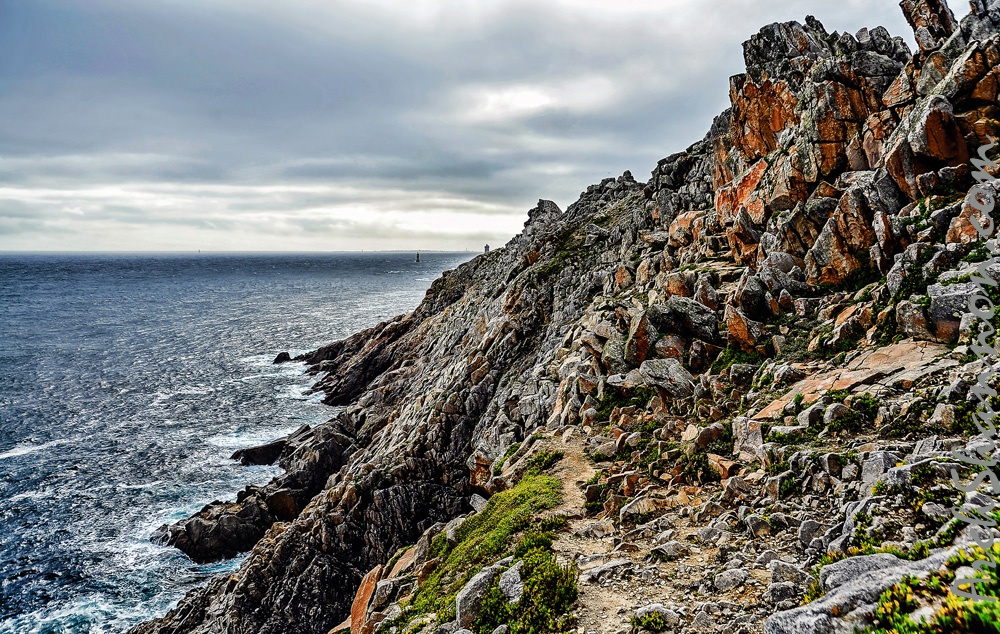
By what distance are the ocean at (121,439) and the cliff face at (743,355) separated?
5.20 meters

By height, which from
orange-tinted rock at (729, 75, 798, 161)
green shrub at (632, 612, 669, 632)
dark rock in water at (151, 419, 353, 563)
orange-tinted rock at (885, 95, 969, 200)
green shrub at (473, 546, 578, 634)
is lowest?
dark rock in water at (151, 419, 353, 563)

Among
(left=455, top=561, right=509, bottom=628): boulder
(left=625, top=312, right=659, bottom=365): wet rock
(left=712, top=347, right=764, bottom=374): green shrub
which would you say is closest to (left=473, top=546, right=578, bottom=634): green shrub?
(left=455, top=561, right=509, bottom=628): boulder

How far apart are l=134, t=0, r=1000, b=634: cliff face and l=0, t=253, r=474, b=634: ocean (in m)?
5.20

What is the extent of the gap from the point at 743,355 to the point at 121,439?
66.7m

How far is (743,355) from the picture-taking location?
23031mm

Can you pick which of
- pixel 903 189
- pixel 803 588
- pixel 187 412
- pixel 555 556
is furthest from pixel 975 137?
pixel 187 412

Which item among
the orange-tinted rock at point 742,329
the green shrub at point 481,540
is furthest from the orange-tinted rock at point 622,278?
the green shrub at point 481,540

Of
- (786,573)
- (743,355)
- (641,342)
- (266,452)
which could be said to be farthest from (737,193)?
(266,452)

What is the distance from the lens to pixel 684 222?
36688 millimetres

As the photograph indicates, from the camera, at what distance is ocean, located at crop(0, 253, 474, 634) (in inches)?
1367

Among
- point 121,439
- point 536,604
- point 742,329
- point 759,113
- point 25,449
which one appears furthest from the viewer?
point 121,439

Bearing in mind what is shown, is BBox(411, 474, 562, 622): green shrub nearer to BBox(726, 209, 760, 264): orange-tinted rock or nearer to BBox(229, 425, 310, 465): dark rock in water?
BBox(726, 209, 760, 264): orange-tinted rock

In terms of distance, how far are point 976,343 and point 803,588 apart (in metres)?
9.61

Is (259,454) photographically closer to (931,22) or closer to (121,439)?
(121,439)
